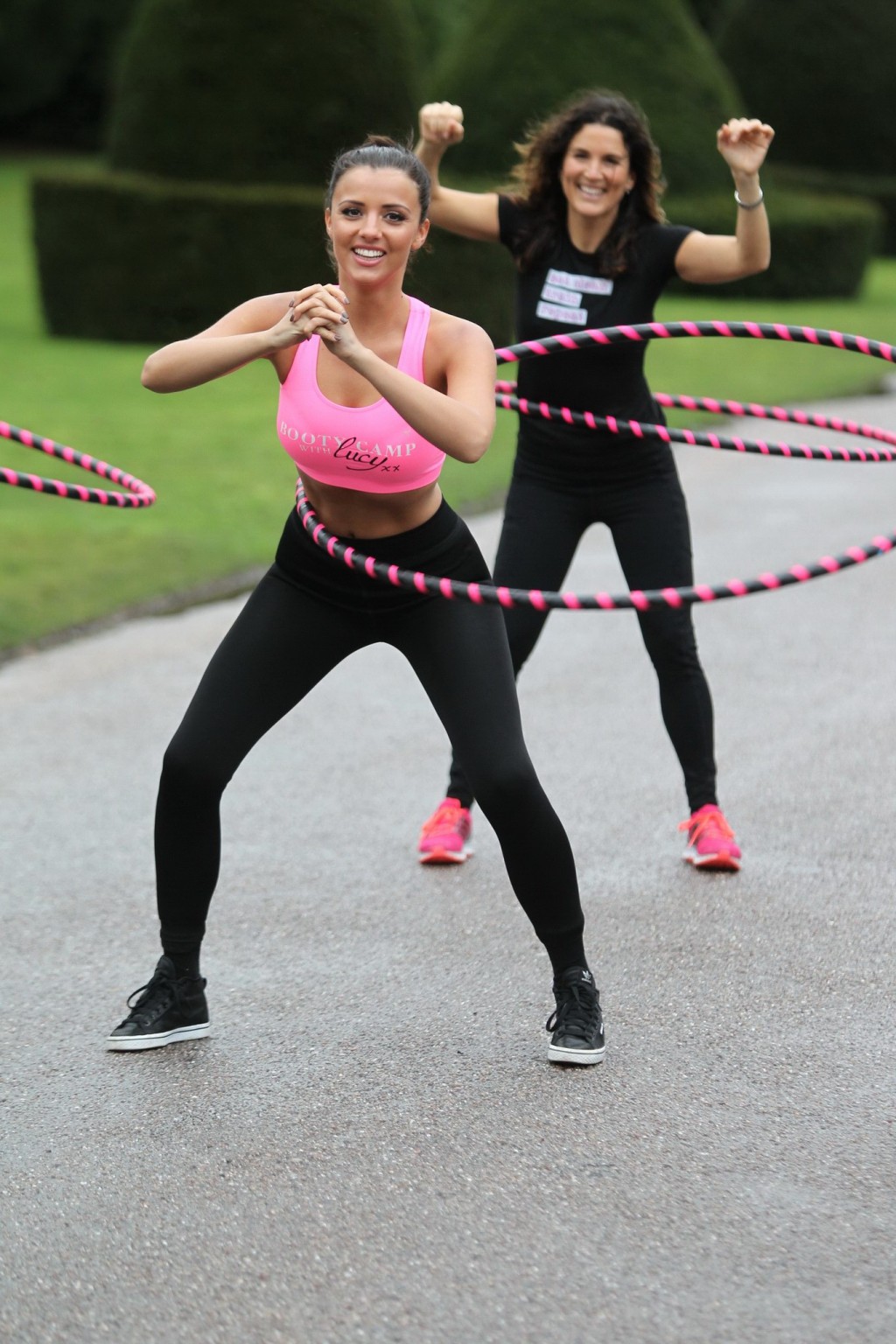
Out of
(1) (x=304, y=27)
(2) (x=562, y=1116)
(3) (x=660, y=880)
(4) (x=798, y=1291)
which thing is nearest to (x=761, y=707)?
(3) (x=660, y=880)

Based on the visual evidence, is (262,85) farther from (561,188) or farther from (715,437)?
(715,437)

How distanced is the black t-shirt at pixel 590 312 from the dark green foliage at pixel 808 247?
1990 centimetres

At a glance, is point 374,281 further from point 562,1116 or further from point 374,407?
point 562,1116

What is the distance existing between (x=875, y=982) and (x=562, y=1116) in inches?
47.1

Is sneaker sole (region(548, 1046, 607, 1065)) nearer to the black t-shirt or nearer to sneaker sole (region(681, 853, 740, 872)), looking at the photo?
sneaker sole (region(681, 853, 740, 872))

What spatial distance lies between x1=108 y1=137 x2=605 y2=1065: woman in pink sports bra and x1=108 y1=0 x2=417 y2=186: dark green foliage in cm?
1501

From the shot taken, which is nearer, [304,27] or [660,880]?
[660,880]

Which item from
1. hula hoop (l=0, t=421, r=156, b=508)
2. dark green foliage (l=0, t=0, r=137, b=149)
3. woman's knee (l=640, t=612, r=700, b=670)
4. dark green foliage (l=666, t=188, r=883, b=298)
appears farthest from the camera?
dark green foliage (l=0, t=0, r=137, b=149)

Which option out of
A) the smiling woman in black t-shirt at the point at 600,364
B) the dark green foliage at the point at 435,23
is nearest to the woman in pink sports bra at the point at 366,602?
the smiling woman in black t-shirt at the point at 600,364

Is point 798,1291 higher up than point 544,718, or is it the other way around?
point 798,1291

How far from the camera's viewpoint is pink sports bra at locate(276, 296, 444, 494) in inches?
157

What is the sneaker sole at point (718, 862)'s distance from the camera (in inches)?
224

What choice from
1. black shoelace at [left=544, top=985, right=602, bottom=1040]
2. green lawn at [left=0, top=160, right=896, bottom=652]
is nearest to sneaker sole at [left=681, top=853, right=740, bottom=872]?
black shoelace at [left=544, top=985, right=602, bottom=1040]

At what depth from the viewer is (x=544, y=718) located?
755 centimetres
